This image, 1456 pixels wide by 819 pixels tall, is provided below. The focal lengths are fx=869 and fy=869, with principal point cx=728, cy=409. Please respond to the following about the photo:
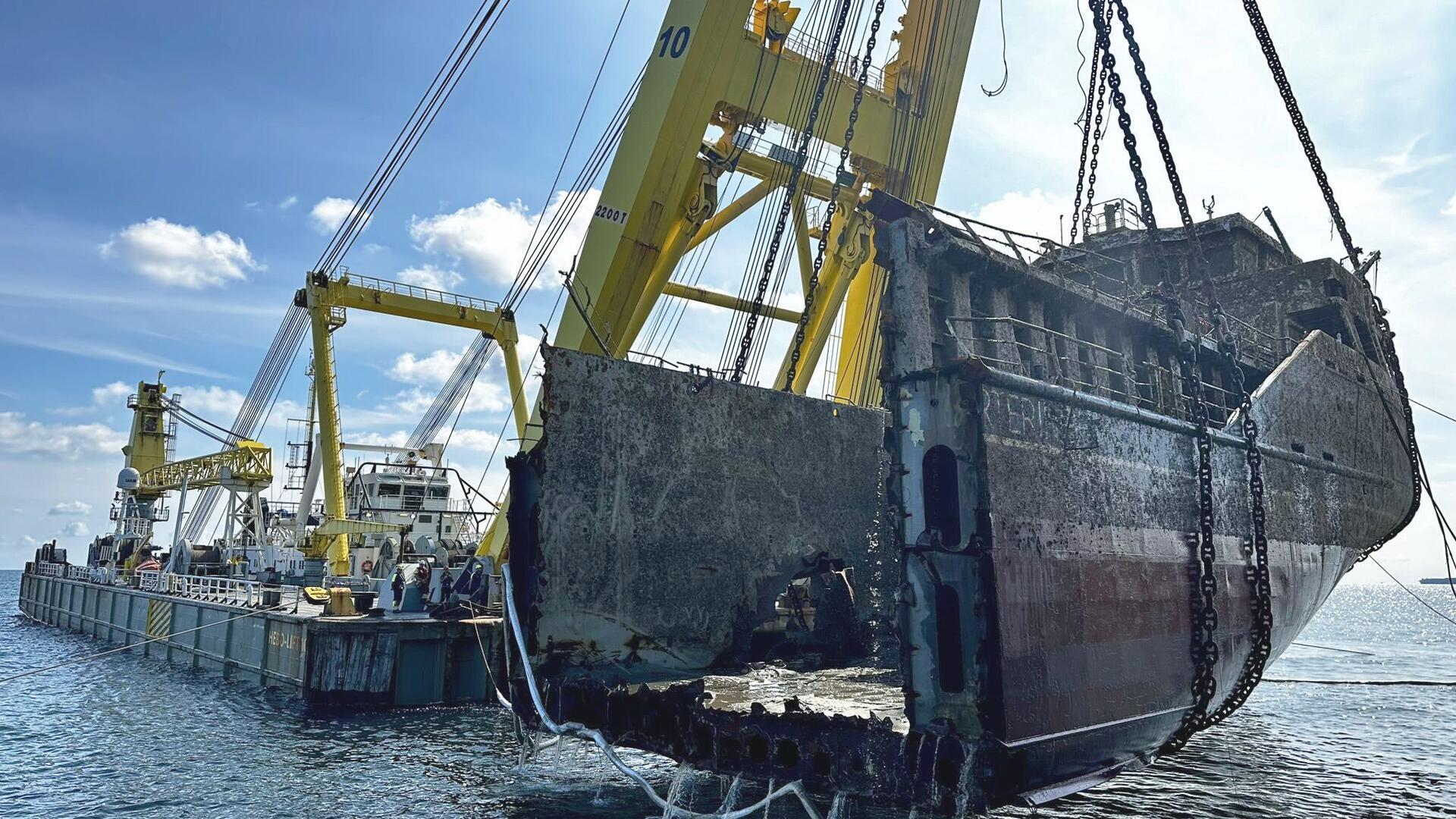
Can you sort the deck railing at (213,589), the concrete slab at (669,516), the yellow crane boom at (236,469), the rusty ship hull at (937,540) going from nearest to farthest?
the rusty ship hull at (937,540), the concrete slab at (669,516), the deck railing at (213,589), the yellow crane boom at (236,469)

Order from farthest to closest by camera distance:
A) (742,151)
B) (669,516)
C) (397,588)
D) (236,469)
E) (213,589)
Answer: (236,469), (213,589), (397,588), (742,151), (669,516)

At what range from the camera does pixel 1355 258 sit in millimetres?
14961

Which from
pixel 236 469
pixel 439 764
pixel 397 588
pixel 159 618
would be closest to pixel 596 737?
pixel 439 764

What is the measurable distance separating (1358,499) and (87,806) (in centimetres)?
1661

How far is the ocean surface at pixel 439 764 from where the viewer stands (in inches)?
362

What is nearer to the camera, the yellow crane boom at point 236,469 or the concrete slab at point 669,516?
the concrete slab at point 669,516

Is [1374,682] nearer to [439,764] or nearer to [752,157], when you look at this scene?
[752,157]

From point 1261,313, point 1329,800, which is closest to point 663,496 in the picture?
point 1329,800

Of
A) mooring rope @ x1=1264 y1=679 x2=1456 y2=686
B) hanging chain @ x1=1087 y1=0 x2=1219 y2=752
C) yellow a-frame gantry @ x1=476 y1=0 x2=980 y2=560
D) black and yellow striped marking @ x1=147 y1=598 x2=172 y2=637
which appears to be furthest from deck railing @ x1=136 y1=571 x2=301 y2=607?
mooring rope @ x1=1264 y1=679 x2=1456 y2=686

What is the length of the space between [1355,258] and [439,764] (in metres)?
16.6

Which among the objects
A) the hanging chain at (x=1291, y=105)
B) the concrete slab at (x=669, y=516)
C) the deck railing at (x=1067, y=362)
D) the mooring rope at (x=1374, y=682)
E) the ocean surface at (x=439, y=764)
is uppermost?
the hanging chain at (x=1291, y=105)

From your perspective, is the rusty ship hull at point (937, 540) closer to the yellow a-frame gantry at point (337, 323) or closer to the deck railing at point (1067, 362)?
the deck railing at point (1067, 362)

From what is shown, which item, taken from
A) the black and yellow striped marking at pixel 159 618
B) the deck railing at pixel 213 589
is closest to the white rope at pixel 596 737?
the deck railing at pixel 213 589

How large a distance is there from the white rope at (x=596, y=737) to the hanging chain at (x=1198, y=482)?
11.8 ft
